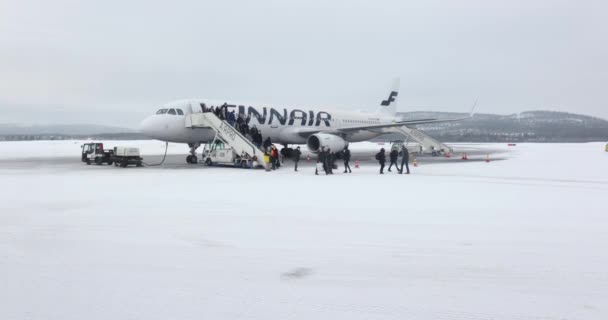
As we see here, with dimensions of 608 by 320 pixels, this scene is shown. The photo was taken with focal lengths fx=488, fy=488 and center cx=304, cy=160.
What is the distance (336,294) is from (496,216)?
19.0 ft

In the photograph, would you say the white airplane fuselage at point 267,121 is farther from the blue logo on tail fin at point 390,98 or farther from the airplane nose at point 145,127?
the blue logo on tail fin at point 390,98

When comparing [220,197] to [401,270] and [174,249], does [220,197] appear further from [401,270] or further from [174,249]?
[401,270]

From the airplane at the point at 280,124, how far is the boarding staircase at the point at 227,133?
62cm

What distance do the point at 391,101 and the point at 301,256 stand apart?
1438 inches

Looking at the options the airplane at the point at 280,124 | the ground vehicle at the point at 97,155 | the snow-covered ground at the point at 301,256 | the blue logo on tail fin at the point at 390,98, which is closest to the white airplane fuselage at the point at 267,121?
the airplane at the point at 280,124

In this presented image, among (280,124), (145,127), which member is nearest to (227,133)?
(145,127)

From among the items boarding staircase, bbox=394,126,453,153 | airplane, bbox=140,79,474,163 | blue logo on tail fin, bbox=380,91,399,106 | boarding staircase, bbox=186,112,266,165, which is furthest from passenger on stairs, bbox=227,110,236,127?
blue logo on tail fin, bbox=380,91,399,106

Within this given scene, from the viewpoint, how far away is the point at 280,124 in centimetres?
2969

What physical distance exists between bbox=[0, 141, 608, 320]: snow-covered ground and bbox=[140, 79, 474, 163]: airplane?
39.8 ft

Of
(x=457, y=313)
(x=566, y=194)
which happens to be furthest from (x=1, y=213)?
(x=566, y=194)

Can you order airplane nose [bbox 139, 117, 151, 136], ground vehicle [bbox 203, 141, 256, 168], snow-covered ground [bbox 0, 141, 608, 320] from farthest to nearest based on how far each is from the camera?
airplane nose [bbox 139, 117, 151, 136] < ground vehicle [bbox 203, 141, 256, 168] < snow-covered ground [bbox 0, 141, 608, 320]

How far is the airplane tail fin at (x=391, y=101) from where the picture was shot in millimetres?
41531

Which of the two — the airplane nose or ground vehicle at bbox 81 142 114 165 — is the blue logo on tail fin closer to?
the airplane nose

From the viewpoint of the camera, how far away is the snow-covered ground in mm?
4738
